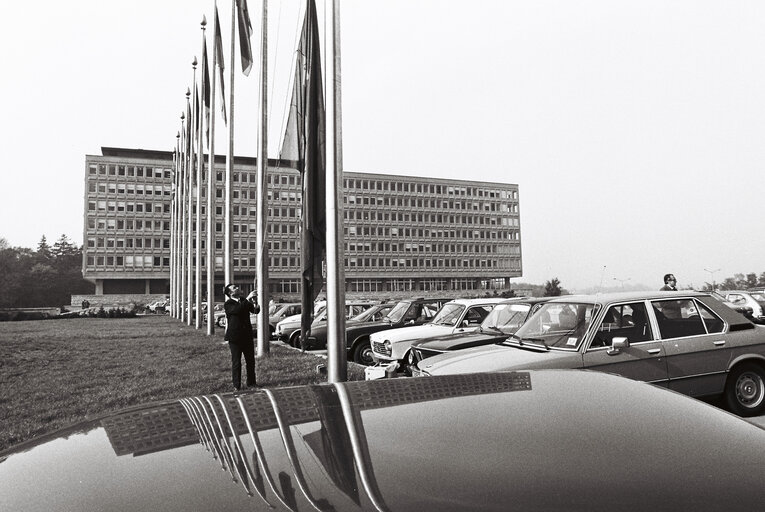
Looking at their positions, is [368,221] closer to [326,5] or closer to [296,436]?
[326,5]

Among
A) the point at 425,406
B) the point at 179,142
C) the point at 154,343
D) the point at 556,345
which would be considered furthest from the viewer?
the point at 179,142

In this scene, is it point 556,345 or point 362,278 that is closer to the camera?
point 556,345

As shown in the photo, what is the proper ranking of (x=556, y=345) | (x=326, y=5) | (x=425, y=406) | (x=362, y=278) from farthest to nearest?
(x=362, y=278)
(x=326, y=5)
(x=556, y=345)
(x=425, y=406)

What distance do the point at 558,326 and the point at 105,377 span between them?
9.09 m

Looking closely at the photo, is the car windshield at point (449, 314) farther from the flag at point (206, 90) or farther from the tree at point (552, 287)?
the tree at point (552, 287)

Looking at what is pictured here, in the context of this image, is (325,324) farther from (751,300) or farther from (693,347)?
(751,300)

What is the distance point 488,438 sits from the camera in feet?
5.09

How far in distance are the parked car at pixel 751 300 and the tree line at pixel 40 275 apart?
319ft

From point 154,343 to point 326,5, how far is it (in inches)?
580

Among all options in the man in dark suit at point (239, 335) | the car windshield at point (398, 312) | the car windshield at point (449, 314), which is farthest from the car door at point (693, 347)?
the car windshield at point (398, 312)

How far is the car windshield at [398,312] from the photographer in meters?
14.6

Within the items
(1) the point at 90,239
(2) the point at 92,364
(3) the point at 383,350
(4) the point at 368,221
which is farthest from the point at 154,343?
(4) the point at 368,221

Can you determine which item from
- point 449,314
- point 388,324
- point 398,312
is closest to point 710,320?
point 449,314

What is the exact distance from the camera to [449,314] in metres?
11.7
